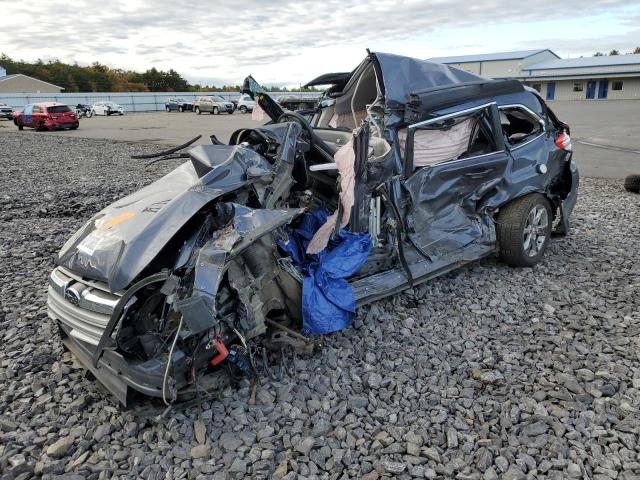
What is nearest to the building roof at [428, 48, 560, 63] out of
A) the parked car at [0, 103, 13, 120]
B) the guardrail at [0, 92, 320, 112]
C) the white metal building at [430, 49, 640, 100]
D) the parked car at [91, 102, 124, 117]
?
the white metal building at [430, 49, 640, 100]

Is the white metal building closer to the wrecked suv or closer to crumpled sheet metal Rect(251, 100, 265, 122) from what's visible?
the wrecked suv

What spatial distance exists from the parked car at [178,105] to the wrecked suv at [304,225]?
47.0 metres

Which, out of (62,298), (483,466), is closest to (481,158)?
(483,466)

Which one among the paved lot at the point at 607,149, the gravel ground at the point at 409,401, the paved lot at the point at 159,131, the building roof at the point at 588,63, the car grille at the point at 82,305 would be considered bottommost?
the paved lot at the point at 607,149

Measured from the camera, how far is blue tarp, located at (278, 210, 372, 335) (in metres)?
3.43

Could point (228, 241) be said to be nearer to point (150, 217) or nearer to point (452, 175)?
point (150, 217)

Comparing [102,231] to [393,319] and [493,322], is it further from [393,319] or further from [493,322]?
[493,322]

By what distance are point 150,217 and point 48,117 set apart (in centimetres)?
2680

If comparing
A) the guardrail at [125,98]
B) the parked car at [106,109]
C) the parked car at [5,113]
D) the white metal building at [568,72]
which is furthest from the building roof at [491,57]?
the parked car at [5,113]

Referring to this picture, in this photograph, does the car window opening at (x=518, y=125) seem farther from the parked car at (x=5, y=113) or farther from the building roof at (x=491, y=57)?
the building roof at (x=491, y=57)

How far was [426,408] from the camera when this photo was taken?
3016 mm

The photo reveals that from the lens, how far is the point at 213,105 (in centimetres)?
4162

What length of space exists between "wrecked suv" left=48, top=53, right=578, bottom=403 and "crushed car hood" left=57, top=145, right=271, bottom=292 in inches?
0.5

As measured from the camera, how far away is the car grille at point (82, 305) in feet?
9.35
